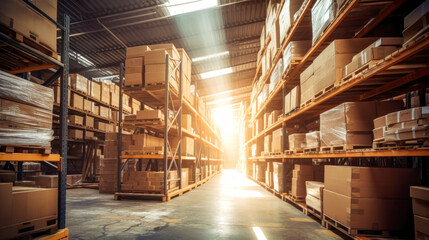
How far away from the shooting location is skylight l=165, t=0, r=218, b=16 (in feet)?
28.6

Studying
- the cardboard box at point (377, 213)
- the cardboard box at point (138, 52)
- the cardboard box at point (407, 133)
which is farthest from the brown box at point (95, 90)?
the cardboard box at point (407, 133)

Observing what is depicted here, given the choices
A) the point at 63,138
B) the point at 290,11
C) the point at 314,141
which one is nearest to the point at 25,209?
the point at 63,138

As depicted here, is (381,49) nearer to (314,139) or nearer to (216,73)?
(314,139)

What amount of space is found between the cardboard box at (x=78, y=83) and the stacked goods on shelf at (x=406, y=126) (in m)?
10.5

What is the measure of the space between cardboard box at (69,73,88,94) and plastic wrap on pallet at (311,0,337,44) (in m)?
9.25

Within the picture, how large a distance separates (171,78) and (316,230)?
16.5 ft

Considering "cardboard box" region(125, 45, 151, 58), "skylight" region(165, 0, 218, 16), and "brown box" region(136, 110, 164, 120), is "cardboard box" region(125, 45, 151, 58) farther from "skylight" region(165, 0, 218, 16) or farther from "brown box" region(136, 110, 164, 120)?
"skylight" region(165, 0, 218, 16)

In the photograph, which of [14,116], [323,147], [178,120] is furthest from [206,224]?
[178,120]

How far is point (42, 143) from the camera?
2662 millimetres

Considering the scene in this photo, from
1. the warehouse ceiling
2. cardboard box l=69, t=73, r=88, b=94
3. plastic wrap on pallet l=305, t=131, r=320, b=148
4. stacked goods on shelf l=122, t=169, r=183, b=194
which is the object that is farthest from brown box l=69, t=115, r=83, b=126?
plastic wrap on pallet l=305, t=131, r=320, b=148

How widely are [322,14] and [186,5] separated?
6021 millimetres

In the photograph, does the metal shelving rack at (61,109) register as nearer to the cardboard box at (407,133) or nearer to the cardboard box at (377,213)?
A: the cardboard box at (377,213)

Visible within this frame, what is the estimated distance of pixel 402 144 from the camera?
98.5 inches

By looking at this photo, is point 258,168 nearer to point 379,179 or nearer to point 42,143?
point 379,179
